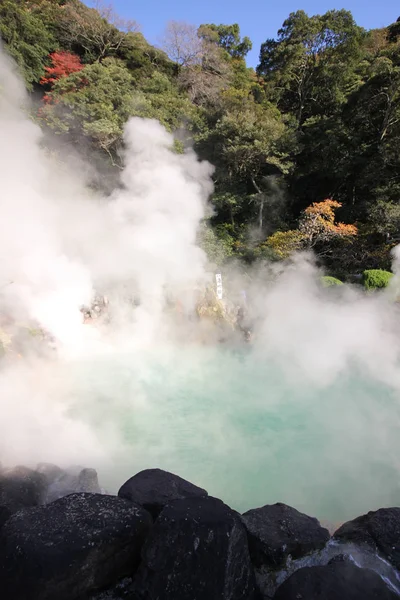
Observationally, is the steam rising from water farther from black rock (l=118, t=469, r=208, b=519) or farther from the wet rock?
black rock (l=118, t=469, r=208, b=519)

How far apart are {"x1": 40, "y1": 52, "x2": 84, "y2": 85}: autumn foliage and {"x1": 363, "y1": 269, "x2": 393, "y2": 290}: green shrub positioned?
12.5 meters

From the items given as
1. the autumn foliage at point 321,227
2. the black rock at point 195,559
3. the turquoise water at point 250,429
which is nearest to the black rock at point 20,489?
the turquoise water at point 250,429

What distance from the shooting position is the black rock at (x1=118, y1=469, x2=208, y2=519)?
Answer: 5.91 ft

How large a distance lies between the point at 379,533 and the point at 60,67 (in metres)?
16.0

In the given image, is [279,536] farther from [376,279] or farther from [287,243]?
[287,243]

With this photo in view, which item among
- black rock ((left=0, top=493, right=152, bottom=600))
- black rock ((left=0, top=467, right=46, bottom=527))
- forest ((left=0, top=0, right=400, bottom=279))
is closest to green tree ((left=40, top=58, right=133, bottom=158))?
forest ((left=0, top=0, right=400, bottom=279))

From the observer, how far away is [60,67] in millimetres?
12469

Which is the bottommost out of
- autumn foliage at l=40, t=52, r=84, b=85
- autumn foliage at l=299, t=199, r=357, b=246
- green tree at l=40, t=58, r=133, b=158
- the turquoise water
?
the turquoise water

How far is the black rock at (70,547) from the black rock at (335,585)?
0.65 m

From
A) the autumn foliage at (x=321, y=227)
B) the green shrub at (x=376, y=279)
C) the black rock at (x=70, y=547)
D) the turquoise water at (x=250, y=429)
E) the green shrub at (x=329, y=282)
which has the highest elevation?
the autumn foliage at (x=321, y=227)

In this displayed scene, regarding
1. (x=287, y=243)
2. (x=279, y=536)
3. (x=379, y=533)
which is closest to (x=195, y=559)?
(x=279, y=536)

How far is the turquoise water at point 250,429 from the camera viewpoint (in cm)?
339

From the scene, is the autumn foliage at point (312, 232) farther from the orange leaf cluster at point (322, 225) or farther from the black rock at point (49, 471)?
the black rock at point (49, 471)

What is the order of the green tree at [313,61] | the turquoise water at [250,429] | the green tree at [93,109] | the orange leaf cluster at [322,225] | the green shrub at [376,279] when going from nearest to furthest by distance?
1. the turquoise water at [250,429]
2. the green shrub at [376,279]
3. the orange leaf cluster at [322,225]
4. the green tree at [93,109]
5. the green tree at [313,61]
